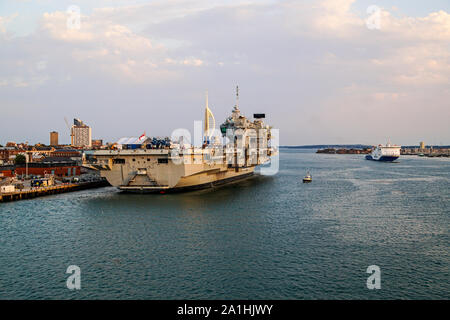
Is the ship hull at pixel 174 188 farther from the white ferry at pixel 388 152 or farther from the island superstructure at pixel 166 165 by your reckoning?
the white ferry at pixel 388 152

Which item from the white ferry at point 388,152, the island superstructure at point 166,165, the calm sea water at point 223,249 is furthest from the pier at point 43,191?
the white ferry at point 388,152

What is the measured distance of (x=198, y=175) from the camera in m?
36.3

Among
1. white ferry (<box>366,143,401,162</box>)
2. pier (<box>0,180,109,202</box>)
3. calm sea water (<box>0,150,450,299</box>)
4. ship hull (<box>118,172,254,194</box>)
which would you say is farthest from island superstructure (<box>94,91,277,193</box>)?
white ferry (<box>366,143,401,162</box>)

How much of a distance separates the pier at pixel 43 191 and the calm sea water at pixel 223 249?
2208mm

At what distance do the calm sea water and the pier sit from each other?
7.25ft

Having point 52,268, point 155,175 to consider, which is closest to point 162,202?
point 155,175

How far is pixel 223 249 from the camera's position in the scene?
1664cm

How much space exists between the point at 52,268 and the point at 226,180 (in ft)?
111

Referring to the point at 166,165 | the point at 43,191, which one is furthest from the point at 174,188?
the point at 43,191

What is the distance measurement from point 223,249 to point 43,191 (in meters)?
24.9

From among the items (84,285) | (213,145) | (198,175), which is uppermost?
(213,145)

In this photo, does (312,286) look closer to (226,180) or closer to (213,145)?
(213,145)

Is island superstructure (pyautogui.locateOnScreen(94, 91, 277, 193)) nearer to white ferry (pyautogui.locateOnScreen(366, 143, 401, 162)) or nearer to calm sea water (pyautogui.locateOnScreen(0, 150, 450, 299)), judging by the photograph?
calm sea water (pyautogui.locateOnScreen(0, 150, 450, 299))

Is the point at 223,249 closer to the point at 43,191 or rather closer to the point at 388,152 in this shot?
the point at 43,191
